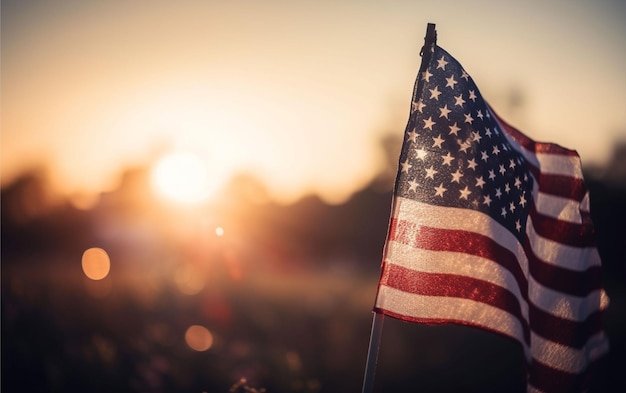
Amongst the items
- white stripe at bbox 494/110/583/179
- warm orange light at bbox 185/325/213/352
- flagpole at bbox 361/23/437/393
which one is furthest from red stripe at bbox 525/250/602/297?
warm orange light at bbox 185/325/213/352

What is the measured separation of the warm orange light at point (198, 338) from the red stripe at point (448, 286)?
24.9 ft

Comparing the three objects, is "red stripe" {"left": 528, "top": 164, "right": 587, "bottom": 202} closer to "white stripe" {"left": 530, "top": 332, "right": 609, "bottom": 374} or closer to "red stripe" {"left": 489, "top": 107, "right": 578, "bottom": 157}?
"red stripe" {"left": 489, "top": 107, "right": 578, "bottom": 157}

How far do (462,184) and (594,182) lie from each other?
23.2m

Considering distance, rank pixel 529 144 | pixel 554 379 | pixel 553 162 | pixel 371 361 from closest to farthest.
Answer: pixel 371 361 < pixel 554 379 < pixel 553 162 < pixel 529 144

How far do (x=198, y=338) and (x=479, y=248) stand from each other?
28.9ft

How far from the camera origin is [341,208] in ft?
147

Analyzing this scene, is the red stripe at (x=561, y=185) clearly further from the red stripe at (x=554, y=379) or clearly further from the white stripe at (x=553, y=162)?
the red stripe at (x=554, y=379)

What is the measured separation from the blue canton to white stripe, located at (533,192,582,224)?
22 centimetres

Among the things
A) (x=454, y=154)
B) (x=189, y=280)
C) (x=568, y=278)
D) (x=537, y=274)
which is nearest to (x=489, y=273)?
(x=537, y=274)

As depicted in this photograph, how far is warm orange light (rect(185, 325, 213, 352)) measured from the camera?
10.7 m

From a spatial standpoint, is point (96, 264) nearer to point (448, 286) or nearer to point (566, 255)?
point (448, 286)

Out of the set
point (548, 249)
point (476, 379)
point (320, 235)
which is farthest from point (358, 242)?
point (548, 249)

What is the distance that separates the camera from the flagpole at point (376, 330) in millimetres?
3344

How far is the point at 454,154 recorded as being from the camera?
373 centimetres
